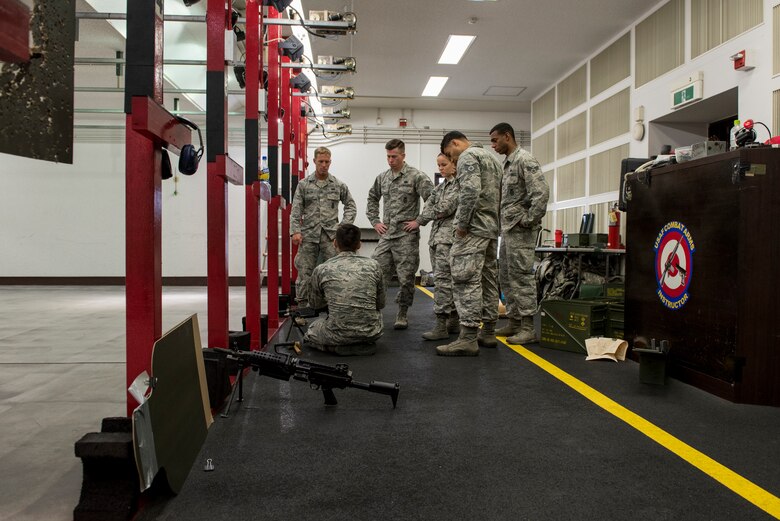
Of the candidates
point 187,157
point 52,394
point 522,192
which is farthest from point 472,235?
point 52,394

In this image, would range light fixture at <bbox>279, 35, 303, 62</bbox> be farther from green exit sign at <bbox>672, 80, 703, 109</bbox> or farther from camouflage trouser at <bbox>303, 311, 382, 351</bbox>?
green exit sign at <bbox>672, 80, 703, 109</bbox>

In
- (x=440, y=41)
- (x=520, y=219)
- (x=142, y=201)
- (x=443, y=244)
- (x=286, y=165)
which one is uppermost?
(x=440, y=41)

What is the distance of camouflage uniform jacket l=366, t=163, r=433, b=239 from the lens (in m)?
5.23

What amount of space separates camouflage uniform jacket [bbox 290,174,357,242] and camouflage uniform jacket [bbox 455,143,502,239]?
187cm

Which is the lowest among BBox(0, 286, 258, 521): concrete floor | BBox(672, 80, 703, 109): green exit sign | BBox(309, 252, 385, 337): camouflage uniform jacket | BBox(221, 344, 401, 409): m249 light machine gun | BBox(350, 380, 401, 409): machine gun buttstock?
BBox(0, 286, 258, 521): concrete floor

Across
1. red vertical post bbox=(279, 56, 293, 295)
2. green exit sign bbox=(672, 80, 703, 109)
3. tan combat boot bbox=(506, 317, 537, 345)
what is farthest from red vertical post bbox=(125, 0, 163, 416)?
green exit sign bbox=(672, 80, 703, 109)

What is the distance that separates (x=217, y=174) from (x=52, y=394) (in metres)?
1.58

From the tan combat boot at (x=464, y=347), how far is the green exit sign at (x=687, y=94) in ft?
14.2

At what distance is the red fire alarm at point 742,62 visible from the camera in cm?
527

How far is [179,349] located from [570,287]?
621cm

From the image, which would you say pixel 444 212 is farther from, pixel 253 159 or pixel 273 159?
pixel 253 159

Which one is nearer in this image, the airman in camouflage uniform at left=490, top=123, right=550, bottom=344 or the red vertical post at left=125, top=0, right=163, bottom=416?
the red vertical post at left=125, top=0, right=163, bottom=416

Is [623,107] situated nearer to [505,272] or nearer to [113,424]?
[505,272]

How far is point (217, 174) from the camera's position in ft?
9.23
